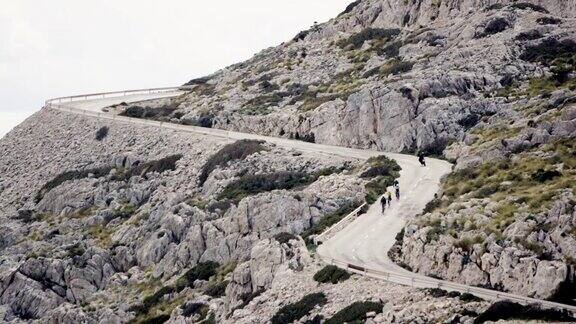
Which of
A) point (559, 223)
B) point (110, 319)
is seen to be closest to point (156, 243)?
point (110, 319)

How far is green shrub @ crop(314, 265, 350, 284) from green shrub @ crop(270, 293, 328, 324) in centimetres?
174

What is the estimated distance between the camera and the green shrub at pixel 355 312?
40.1 metres

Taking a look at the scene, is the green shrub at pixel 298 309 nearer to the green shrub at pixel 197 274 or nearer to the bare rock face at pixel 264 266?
the bare rock face at pixel 264 266

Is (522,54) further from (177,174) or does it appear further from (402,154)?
(177,174)

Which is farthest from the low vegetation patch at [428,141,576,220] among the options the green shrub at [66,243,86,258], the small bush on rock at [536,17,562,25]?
the small bush on rock at [536,17,562,25]

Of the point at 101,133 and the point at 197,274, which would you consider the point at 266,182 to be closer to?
the point at 197,274

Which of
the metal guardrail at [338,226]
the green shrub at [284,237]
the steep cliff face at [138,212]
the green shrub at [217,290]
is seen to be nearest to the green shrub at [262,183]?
the steep cliff face at [138,212]

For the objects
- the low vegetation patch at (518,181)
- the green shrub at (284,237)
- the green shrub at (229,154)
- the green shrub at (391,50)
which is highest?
the green shrub at (391,50)

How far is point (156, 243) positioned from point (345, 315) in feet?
91.3

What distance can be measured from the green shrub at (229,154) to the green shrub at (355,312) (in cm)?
3552

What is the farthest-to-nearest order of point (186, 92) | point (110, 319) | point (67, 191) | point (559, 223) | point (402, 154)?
point (186, 92), point (67, 191), point (402, 154), point (110, 319), point (559, 223)

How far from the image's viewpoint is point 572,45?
8162 cm

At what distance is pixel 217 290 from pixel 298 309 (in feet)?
35.3

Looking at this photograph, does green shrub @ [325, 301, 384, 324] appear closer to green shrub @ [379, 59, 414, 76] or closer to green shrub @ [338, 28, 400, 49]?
green shrub @ [379, 59, 414, 76]
